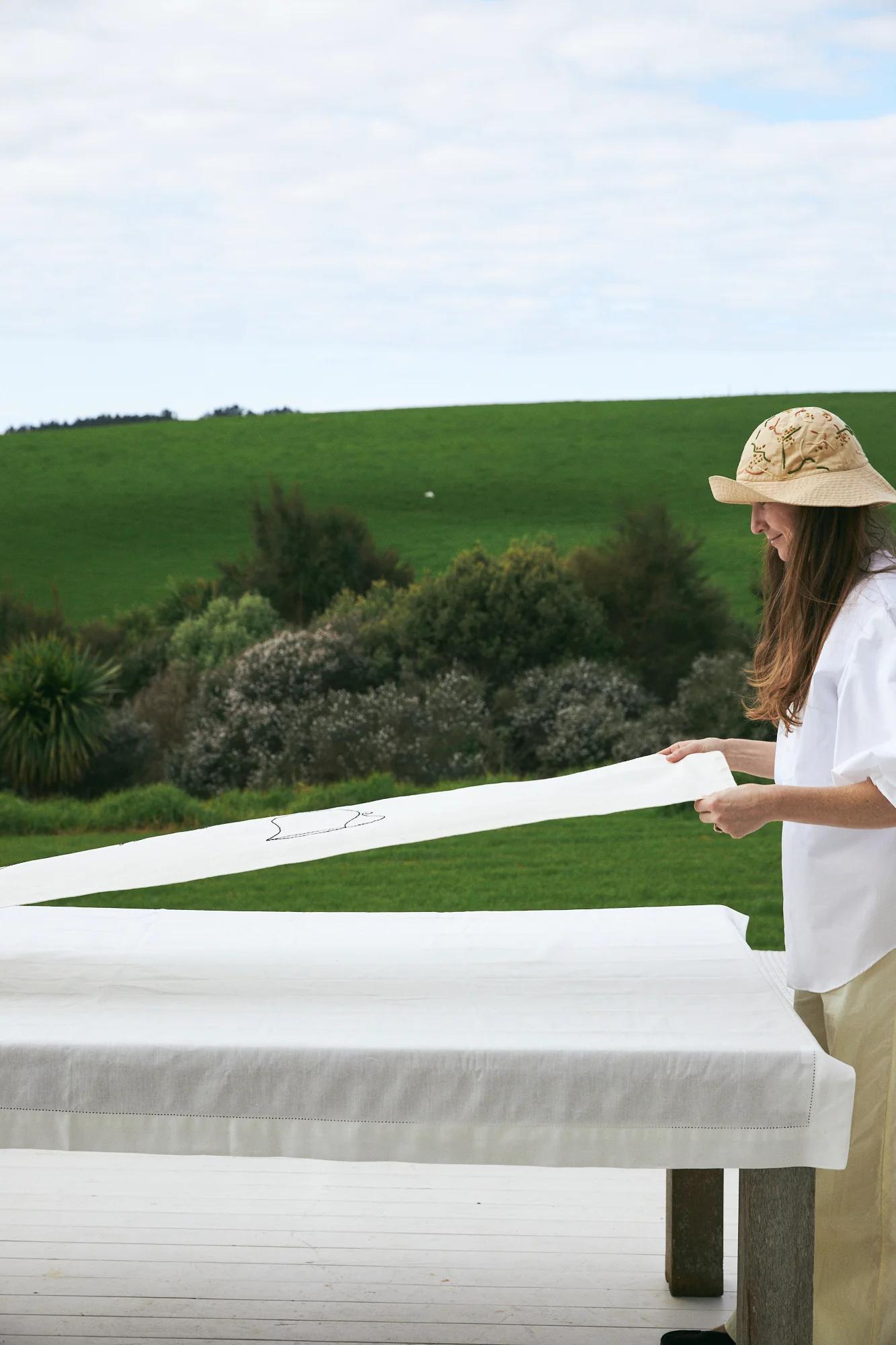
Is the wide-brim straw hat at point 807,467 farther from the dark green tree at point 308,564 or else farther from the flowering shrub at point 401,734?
the dark green tree at point 308,564

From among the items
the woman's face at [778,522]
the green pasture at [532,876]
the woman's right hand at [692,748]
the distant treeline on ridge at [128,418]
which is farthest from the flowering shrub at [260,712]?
the distant treeline on ridge at [128,418]

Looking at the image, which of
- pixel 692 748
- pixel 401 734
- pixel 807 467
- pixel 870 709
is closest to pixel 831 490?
pixel 807 467

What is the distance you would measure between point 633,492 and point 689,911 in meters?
16.3

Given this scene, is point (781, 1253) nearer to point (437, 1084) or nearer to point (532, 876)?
point (437, 1084)

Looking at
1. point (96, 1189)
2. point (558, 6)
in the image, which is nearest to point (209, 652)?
point (558, 6)

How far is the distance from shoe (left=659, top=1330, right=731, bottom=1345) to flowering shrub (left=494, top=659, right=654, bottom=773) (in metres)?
7.18

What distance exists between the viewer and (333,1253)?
7.97ft

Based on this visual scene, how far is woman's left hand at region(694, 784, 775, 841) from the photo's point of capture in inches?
62.7

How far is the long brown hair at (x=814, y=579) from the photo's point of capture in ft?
5.60

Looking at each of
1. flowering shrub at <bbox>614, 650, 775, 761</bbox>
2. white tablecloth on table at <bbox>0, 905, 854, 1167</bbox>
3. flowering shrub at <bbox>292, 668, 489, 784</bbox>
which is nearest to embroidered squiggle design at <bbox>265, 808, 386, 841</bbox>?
white tablecloth on table at <bbox>0, 905, 854, 1167</bbox>

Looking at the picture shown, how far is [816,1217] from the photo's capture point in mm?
1765

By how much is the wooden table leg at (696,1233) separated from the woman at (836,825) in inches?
17.2

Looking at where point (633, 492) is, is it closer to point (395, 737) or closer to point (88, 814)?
point (395, 737)

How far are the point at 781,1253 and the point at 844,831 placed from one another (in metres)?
0.53
